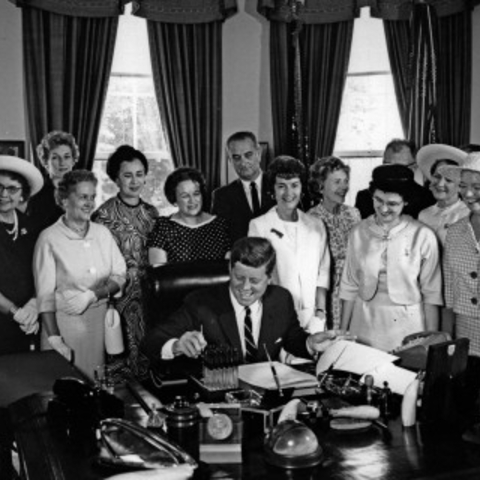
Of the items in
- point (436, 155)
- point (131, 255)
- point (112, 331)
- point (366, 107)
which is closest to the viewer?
point (112, 331)

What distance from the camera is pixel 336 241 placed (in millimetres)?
4625

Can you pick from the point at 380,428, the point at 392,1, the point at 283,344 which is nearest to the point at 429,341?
the point at 283,344

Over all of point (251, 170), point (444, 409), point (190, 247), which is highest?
point (251, 170)

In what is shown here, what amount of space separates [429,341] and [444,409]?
712 mm

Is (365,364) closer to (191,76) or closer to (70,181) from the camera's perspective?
(70,181)

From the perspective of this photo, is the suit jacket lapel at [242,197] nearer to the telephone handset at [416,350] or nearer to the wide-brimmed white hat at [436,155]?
the wide-brimmed white hat at [436,155]

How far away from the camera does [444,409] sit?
2340mm

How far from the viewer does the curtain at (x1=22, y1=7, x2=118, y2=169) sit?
20.8 ft

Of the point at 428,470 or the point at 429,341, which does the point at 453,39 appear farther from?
the point at 428,470

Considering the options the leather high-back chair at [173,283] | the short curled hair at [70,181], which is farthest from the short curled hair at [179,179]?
the leather high-back chair at [173,283]

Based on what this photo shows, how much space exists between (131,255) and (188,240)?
42 centimetres

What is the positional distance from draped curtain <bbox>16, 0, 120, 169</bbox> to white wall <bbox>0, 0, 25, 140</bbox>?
108mm

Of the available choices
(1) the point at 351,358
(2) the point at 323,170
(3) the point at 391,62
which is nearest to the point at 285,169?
(2) the point at 323,170

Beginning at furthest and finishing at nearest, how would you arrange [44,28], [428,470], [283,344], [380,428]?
1. [44,28]
2. [283,344]
3. [380,428]
4. [428,470]
